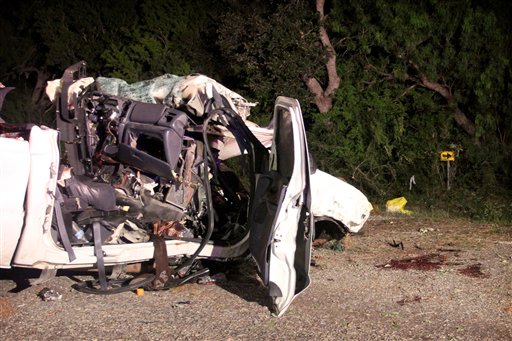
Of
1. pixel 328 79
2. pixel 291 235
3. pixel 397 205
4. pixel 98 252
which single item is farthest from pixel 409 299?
pixel 328 79

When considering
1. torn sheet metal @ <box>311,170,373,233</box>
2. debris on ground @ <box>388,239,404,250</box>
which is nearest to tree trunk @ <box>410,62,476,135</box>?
debris on ground @ <box>388,239,404,250</box>

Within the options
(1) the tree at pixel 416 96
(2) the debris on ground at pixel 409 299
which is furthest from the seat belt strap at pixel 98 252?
(1) the tree at pixel 416 96

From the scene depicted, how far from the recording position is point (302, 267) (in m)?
5.54

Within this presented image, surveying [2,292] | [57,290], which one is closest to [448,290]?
[57,290]

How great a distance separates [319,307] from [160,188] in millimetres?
1735

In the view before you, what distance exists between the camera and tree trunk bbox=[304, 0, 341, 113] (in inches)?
527

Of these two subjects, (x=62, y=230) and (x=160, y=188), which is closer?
(x=62, y=230)

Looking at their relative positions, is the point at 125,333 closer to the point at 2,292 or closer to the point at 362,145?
the point at 2,292

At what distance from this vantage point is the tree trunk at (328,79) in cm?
1338

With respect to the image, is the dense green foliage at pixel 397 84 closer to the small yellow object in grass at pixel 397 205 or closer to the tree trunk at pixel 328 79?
the tree trunk at pixel 328 79

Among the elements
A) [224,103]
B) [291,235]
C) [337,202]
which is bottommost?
[337,202]

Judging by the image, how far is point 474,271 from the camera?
6926 millimetres

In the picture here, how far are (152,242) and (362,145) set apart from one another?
24.9 ft

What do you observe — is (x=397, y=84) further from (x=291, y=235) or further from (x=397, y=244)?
(x=291, y=235)
